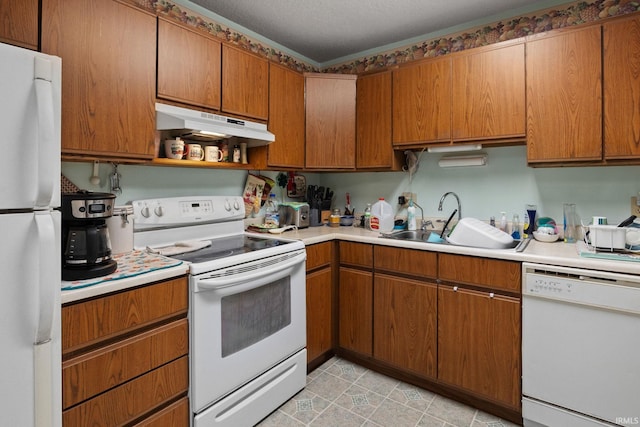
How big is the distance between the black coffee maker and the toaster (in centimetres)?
147

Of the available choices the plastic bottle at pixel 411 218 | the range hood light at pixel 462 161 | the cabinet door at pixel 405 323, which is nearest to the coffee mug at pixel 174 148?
the cabinet door at pixel 405 323

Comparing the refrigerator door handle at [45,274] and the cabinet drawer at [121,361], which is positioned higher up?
the refrigerator door handle at [45,274]

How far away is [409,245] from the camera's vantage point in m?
2.10

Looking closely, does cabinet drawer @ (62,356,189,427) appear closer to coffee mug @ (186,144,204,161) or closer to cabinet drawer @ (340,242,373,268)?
coffee mug @ (186,144,204,161)

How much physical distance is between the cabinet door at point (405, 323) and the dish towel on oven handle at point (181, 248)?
112 cm

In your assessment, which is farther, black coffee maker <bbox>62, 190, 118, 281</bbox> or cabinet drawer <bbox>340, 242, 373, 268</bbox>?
cabinet drawer <bbox>340, 242, 373, 268</bbox>

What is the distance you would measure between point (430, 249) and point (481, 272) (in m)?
0.29

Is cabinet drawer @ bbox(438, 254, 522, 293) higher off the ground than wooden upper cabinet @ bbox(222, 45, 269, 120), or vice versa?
wooden upper cabinet @ bbox(222, 45, 269, 120)

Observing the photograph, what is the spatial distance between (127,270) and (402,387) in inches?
68.1

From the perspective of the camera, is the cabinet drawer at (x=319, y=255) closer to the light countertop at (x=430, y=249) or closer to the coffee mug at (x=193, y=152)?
the light countertop at (x=430, y=249)

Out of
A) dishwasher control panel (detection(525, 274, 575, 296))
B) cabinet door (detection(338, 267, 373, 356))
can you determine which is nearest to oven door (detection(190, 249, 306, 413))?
cabinet door (detection(338, 267, 373, 356))

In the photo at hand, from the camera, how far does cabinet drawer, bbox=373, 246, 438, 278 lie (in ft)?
6.70

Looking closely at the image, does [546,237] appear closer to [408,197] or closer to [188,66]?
[408,197]

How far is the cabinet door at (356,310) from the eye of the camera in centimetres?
232
